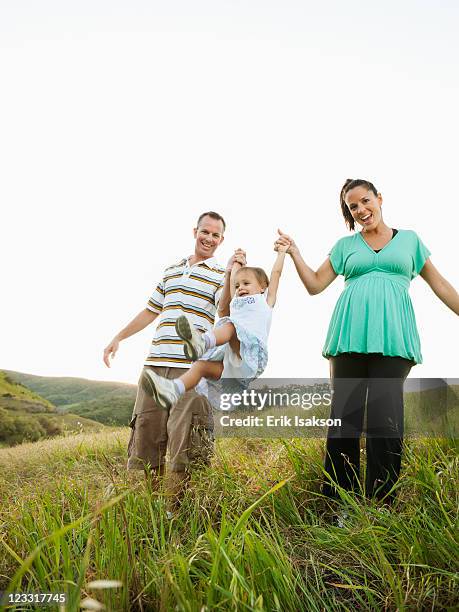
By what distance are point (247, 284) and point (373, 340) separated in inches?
38.7

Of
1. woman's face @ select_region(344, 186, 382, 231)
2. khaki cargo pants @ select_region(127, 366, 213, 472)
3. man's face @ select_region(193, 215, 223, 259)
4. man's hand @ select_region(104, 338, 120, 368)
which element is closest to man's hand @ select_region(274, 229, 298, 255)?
woman's face @ select_region(344, 186, 382, 231)

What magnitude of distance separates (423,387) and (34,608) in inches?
114

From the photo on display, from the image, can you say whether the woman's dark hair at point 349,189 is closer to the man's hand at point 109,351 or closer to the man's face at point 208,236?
the man's face at point 208,236

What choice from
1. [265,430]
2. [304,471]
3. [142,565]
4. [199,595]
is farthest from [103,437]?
[199,595]

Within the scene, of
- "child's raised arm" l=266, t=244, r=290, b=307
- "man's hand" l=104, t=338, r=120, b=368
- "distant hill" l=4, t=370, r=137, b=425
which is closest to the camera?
"child's raised arm" l=266, t=244, r=290, b=307

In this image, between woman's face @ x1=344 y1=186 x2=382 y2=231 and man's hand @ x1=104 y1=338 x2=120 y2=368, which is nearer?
woman's face @ x1=344 y1=186 x2=382 y2=231

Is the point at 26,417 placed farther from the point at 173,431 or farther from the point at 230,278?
the point at 230,278

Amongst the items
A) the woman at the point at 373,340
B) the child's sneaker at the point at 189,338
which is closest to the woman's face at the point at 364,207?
the woman at the point at 373,340

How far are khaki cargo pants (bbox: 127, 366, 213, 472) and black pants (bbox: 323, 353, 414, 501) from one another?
906 millimetres

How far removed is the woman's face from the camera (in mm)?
3664

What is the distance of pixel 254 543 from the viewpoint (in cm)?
264

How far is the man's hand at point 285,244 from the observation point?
3.95m

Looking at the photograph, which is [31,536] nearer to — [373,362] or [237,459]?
[237,459]

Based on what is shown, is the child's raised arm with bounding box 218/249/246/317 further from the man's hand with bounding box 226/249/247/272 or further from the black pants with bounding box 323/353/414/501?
the black pants with bounding box 323/353/414/501
